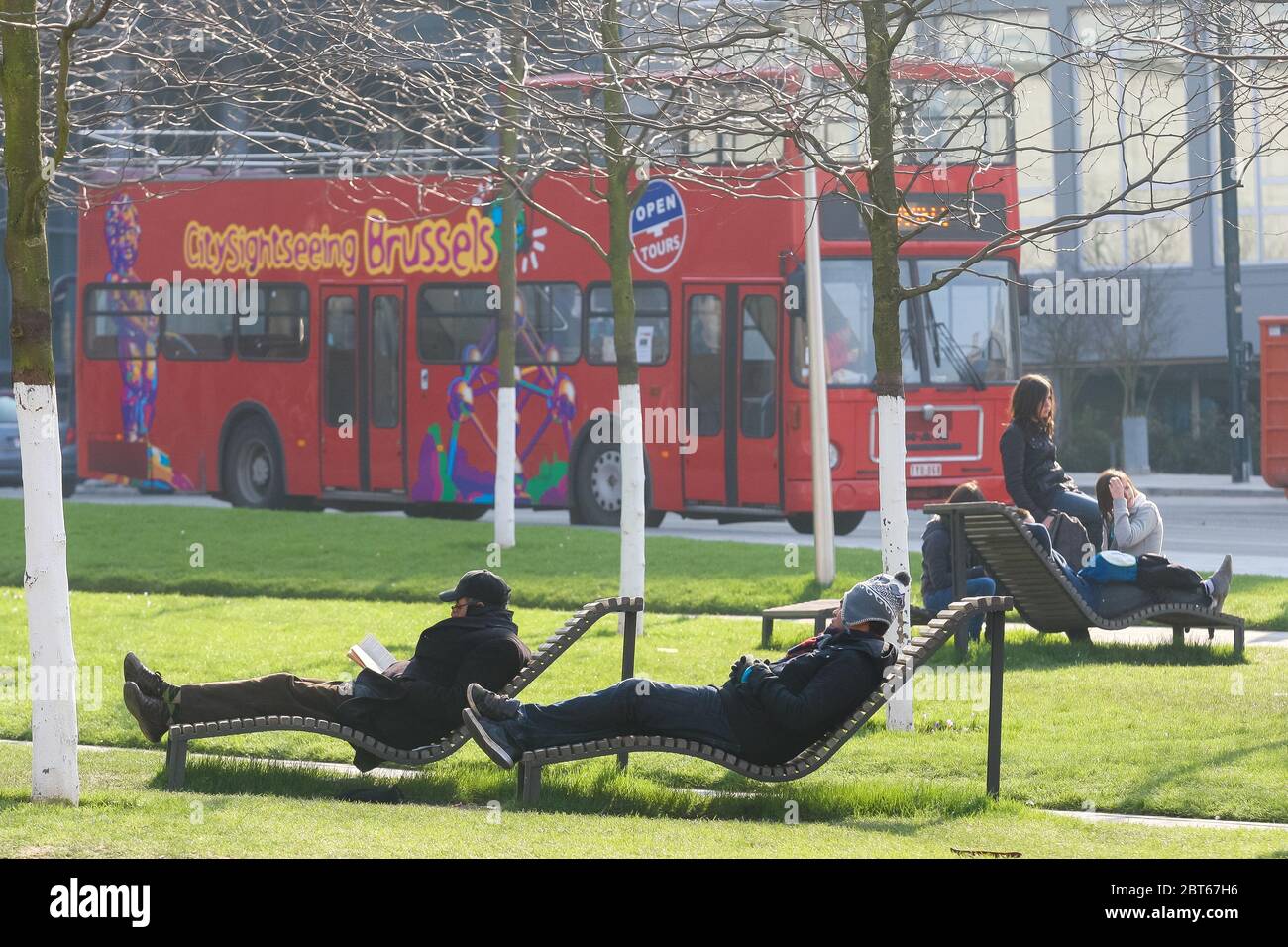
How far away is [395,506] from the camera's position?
80.9 feet

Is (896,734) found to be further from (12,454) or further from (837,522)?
(12,454)

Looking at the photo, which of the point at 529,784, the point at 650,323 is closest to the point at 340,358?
the point at 650,323

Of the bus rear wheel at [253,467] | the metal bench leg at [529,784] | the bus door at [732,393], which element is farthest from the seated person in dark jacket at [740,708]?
the bus rear wheel at [253,467]

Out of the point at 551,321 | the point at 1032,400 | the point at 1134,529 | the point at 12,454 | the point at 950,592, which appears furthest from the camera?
the point at 12,454

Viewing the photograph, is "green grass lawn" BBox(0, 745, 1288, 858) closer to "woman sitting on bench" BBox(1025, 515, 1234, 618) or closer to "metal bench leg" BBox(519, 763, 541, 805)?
"metal bench leg" BBox(519, 763, 541, 805)

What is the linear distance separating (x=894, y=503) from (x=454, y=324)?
13.8 meters

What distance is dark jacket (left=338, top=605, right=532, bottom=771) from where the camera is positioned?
334 inches

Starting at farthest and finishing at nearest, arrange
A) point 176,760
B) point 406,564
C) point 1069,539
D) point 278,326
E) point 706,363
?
point 278,326 < point 706,363 < point 406,564 < point 1069,539 < point 176,760

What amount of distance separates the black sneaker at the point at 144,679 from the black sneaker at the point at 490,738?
4.92 feet

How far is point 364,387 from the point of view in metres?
23.8

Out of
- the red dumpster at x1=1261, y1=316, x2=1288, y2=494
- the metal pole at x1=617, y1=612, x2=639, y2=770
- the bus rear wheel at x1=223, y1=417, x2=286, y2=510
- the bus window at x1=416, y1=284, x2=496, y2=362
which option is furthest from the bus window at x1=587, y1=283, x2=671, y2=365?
the metal pole at x1=617, y1=612, x2=639, y2=770

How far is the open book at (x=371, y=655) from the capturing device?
337 inches
